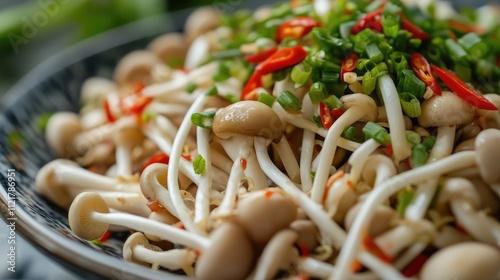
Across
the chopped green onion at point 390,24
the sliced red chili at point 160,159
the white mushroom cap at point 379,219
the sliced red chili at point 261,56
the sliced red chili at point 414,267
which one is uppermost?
the sliced red chili at point 261,56

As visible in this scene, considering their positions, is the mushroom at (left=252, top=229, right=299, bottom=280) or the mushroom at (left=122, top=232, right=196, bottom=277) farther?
the mushroom at (left=122, top=232, right=196, bottom=277)

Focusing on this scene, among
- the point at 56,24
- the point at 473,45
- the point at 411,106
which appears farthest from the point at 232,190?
the point at 56,24

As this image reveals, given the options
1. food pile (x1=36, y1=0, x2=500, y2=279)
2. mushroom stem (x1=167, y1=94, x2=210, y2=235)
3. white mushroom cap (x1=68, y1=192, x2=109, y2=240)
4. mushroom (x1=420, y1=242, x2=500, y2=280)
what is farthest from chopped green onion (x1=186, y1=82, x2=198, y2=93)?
mushroom (x1=420, y1=242, x2=500, y2=280)

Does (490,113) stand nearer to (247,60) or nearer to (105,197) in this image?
(247,60)

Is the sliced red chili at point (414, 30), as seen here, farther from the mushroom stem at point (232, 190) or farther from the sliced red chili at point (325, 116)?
the mushroom stem at point (232, 190)

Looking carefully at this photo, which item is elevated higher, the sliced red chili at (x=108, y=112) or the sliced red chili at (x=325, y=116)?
the sliced red chili at (x=108, y=112)

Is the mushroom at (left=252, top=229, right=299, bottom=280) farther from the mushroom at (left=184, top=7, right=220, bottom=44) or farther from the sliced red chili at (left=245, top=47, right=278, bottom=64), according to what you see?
the mushroom at (left=184, top=7, right=220, bottom=44)

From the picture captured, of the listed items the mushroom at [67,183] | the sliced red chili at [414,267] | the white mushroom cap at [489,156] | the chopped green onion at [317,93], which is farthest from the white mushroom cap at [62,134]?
the white mushroom cap at [489,156]
